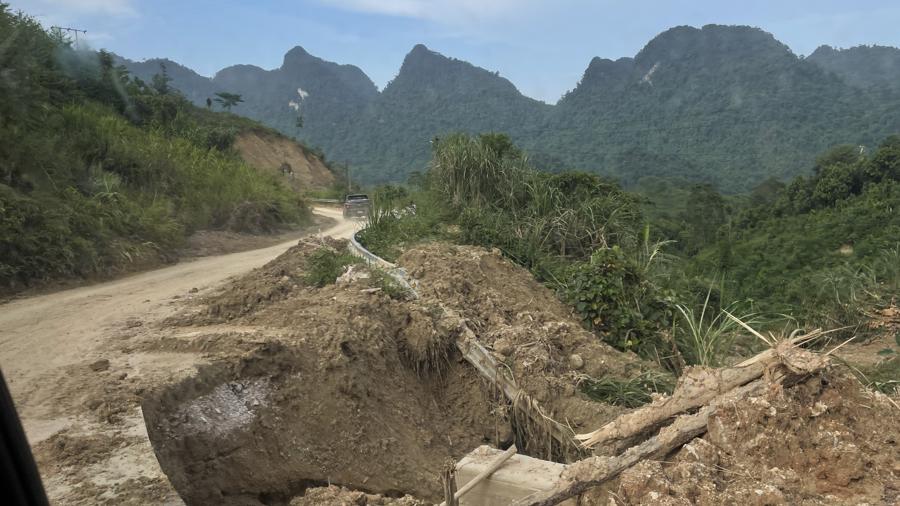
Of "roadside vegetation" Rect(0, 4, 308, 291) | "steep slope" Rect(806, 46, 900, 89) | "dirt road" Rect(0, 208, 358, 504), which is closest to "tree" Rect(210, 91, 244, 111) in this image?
"roadside vegetation" Rect(0, 4, 308, 291)

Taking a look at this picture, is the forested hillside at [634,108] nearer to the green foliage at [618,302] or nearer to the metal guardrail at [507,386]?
the green foliage at [618,302]

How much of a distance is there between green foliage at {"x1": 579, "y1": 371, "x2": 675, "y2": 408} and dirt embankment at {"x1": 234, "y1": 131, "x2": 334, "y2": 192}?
34.2 meters

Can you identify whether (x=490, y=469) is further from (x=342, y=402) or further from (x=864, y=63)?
(x=864, y=63)

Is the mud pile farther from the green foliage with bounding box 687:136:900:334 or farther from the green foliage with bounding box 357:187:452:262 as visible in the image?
the green foliage with bounding box 687:136:900:334

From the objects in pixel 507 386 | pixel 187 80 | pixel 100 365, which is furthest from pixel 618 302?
pixel 187 80

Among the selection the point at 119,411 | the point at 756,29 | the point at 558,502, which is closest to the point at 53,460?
the point at 119,411

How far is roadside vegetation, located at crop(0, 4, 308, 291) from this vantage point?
32.1 feet

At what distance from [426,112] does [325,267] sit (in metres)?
114

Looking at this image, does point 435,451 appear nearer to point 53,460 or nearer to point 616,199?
point 53,460

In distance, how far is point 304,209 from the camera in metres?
22.9

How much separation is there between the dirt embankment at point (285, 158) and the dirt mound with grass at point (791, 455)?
121ft

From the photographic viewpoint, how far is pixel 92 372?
5465 mm

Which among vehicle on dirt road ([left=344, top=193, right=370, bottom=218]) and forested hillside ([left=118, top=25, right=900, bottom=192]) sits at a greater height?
forested hillside ([left=118, top=25, right=900, bottom=192])

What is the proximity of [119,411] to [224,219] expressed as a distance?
13110mm
